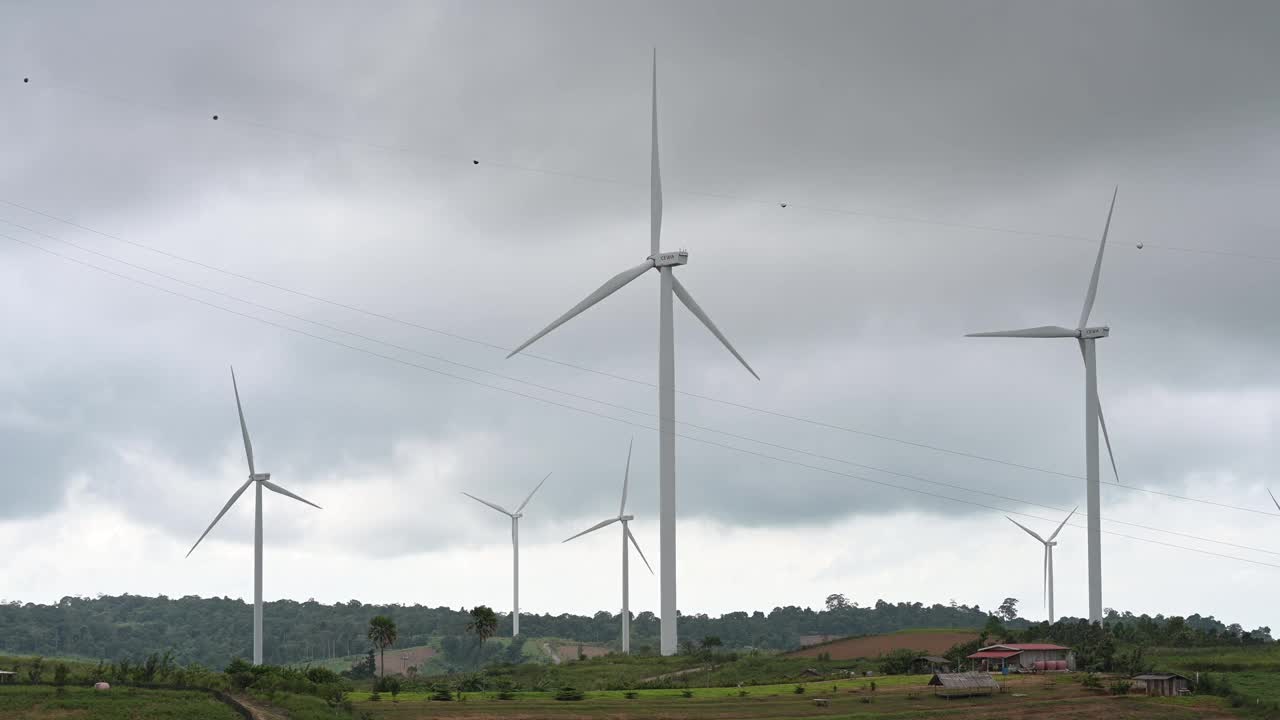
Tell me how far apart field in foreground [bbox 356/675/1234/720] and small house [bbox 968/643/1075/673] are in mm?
12789

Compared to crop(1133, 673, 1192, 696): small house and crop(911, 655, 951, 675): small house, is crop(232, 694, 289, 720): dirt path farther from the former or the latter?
crop(1133, 673, 1192, 696): small house

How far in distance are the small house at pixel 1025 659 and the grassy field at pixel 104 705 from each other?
237ft

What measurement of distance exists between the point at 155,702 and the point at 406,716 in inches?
637

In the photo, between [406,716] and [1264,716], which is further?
[1264,716]

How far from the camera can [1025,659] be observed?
148375mm

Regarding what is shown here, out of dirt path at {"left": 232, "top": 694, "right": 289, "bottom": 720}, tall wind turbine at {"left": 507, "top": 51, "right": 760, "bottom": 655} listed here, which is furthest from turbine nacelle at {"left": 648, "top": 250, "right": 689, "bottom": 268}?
dirt path at {"left": 232, "top": 694, "right": 289, "bottom": 720}

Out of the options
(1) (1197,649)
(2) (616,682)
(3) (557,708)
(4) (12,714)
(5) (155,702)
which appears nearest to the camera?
(4) (12,714)

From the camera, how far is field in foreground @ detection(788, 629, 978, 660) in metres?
172

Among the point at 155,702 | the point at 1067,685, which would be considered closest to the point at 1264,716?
the point at 1067,685

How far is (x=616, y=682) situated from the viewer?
142 meters

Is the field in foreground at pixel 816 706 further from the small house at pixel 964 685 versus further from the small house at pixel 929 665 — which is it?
the small house at pixel 929 665

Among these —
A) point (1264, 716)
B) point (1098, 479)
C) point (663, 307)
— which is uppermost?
point (663, 307)

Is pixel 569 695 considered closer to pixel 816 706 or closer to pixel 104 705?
pixel 816 706

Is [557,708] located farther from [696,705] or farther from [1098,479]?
[1098,479]
